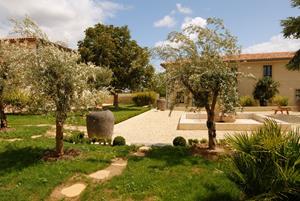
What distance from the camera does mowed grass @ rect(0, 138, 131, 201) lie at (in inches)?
271

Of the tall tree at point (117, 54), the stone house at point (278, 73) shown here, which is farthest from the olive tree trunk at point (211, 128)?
the stone house at point (278, 73)

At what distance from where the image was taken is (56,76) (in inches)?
318

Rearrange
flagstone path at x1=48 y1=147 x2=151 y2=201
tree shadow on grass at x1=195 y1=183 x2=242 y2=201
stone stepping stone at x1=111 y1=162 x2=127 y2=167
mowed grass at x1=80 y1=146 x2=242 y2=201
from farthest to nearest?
stone stepping stone at x1=111 y1=162 x2=127 y2=167, flagstone path at x1=48 y1=147 x2=151 y2=201, mowed grass at x1=80 y1=146 x2=242 y2=201, tree shadow on grass at x1=195 y1=183 x2=242 y2=201

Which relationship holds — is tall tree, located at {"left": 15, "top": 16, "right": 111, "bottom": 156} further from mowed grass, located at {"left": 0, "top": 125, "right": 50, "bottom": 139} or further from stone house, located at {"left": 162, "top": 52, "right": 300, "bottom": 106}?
stone house, located at {"left": 162, "top": 52, "right": 300, "bottom": 106}

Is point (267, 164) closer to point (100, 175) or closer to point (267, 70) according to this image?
point (100, 175)

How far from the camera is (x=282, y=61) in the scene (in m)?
37.1

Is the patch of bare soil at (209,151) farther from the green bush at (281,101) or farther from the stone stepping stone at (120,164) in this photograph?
the green bush at (281,101)

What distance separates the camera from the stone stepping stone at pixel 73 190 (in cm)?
676

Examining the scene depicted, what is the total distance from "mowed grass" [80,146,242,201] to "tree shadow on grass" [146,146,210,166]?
0.08ft

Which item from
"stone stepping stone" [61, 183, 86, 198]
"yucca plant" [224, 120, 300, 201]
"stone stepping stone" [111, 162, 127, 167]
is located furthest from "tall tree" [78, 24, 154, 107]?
"yucca plant" [224, 120, 300, 201]

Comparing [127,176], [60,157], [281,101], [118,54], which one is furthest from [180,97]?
[281,101]

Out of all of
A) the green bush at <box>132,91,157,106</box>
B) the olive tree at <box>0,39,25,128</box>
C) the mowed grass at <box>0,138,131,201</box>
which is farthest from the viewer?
the green bush at <box>132,91,157,106</box>

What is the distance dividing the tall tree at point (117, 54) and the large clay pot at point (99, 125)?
1881cm

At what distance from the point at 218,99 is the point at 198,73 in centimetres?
100
